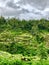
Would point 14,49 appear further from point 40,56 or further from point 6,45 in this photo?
point 40,56

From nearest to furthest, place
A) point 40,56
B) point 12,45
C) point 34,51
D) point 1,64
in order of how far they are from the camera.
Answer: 1. point 1,64
2. point 40,56
3. point 34,51
4. point 12,45

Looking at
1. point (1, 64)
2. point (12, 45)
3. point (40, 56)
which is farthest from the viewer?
point (12, 45)

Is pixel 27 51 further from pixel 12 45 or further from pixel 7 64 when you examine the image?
pixel 7 64

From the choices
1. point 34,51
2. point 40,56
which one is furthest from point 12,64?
point 34,51

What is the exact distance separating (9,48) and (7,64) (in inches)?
4519

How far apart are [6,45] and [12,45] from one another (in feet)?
17.3

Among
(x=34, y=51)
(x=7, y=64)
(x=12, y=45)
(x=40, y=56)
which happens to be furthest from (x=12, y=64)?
(x=12, y=45)

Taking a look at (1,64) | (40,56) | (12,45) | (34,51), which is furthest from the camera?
(12,45)

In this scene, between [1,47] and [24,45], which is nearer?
[1,47]

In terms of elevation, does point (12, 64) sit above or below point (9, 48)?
above

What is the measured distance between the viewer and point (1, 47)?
181 m

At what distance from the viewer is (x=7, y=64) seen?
6588cm

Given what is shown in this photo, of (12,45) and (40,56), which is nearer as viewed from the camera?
(40,56)

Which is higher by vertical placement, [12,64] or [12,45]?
[12,64]
